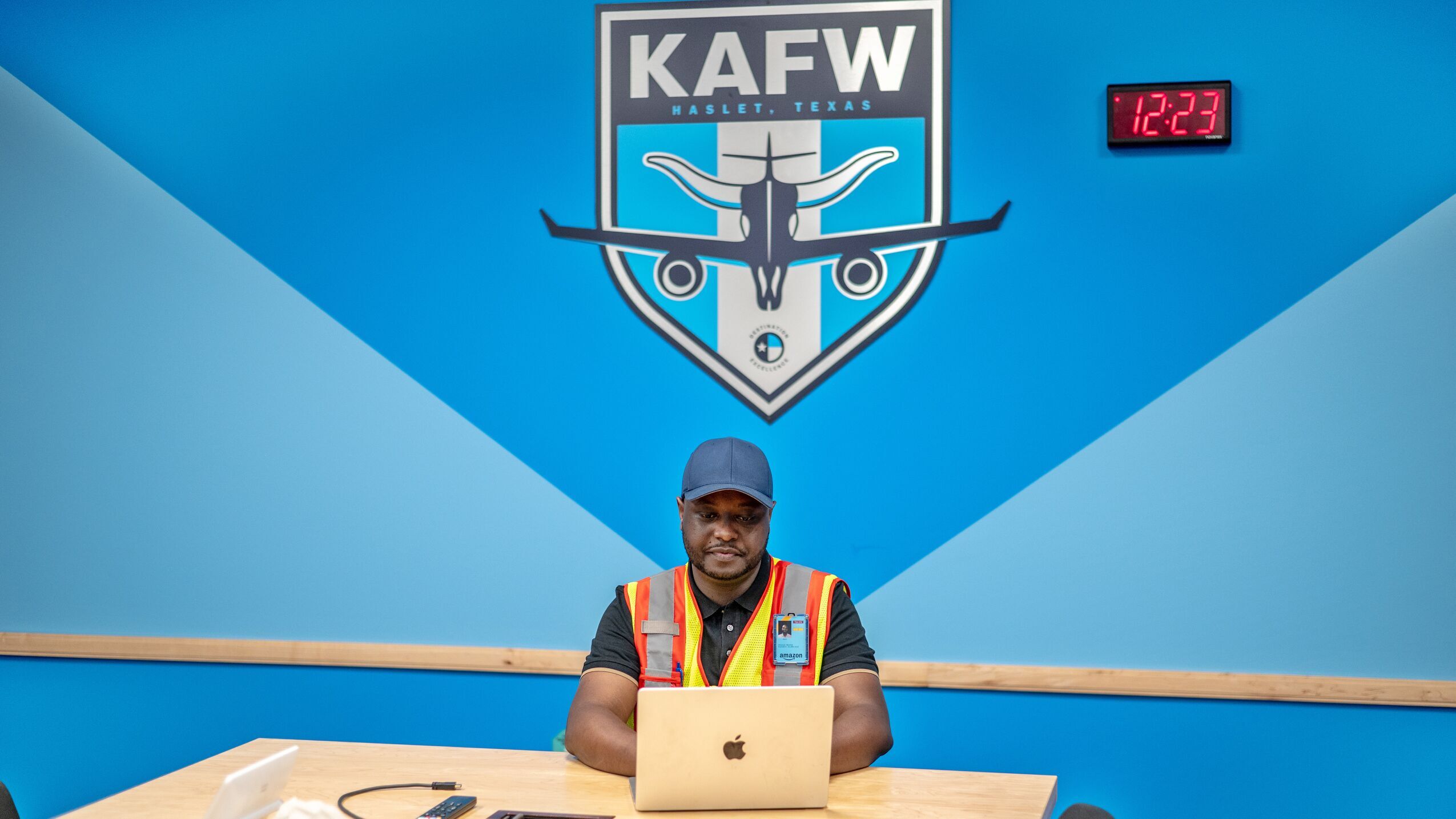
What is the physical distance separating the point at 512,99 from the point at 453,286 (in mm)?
581

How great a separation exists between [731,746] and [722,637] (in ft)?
2.09

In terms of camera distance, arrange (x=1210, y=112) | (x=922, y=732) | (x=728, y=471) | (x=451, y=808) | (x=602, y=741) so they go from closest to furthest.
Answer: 1. (x=451, y=808)
2. (x=602, y=741)
3. (x=728, y=471)
4. (x=1210, y=112)
5. (x=922, y=732)

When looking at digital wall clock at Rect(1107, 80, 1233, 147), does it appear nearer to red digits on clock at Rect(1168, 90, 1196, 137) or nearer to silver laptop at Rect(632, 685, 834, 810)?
red digits on clock at Rect(1168, 90, 1196, 137)

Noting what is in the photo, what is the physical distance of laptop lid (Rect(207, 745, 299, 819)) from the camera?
5.77 feet

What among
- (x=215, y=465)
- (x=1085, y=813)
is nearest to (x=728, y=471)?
(x=1085, y=813)

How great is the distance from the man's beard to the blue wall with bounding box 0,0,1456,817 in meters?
0.83

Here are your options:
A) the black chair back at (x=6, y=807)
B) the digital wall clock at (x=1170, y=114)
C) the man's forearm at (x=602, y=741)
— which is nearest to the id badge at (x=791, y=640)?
the man's forearm at (x=602, y=741)

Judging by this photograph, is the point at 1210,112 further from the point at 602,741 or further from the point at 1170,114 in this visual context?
the point at 602,741

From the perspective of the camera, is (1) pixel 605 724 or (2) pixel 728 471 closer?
(1) pixel 605 724

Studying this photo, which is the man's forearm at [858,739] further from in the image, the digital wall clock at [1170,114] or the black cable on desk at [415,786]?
the digital wall clock at [1170,114]

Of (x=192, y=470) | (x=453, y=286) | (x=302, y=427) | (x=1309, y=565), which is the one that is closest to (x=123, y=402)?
(x=192, y=470)

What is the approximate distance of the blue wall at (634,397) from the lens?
317cm

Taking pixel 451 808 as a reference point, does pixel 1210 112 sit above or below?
above

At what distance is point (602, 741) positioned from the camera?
2.25 meters
